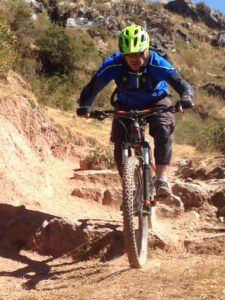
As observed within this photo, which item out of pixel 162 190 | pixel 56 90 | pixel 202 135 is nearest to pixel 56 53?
pixel 56 90

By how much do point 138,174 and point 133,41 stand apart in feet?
3.85

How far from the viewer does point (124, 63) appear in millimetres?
4715

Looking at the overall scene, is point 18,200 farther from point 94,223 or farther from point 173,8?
point 173,8

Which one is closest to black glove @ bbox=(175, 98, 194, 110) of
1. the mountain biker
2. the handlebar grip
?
the mountain biker

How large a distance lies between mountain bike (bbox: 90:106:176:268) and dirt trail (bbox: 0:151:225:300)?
184 mm

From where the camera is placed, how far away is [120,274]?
4016 mm

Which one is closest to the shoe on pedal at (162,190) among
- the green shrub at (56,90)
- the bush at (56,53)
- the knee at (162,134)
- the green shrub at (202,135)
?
the knee at (162,134)

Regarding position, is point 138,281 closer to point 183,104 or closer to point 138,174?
point 138,174

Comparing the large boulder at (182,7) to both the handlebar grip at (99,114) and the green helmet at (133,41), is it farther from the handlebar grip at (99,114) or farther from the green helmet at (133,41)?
the handlebar grip at (99,114)

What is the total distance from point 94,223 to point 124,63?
1677 mm

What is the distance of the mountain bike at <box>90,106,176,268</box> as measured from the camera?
4168 mm

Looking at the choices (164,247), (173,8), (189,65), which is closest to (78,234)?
(164,247)

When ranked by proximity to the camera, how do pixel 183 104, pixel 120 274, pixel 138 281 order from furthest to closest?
1. pixel 183 104
2. pixel 120 274
3. pixel 138 281

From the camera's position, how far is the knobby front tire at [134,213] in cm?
402
